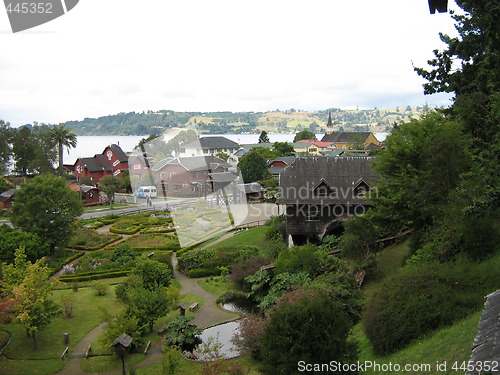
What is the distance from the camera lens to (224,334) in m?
22.0

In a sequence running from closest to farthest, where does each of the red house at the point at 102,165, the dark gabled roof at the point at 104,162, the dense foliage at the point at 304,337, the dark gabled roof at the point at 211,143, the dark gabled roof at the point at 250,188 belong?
the dense foliage at the point at 304,337
the dark gabled roof at the point at 250,188
the red house at the point at 102,165
the dark gabled roof at the point at 104,162
the dark gabled roof at the point at 211,143

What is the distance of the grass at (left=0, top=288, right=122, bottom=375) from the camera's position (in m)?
18.8

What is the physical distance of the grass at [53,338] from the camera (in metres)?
18.8

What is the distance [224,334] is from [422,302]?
34.6ft

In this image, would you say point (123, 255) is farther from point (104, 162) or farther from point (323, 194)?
point (104, 162)

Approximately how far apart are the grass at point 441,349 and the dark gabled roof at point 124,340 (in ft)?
30.2

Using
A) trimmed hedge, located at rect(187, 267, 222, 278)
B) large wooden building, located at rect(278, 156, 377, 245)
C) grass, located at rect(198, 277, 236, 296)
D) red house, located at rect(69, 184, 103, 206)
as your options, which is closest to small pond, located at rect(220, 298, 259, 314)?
grass, located at rect(198, 277, 236, 296)

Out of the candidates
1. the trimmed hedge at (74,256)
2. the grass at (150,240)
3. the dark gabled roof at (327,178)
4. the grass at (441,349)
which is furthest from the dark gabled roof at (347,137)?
the grass at (441,349)

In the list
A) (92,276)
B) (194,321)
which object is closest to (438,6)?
(194,321)

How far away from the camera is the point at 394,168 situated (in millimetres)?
26844

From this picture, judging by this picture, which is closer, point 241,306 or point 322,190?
point 241,306

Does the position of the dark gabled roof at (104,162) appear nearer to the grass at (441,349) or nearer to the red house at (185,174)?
the red house at (185,174)

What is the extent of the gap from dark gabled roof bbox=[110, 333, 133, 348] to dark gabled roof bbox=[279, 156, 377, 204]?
745 inches

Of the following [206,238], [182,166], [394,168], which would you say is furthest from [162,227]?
[394,168]
